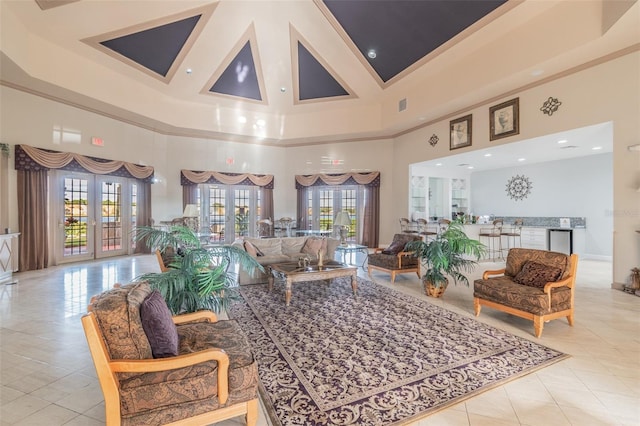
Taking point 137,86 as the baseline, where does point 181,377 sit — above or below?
below

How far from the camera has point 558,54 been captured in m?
4.87

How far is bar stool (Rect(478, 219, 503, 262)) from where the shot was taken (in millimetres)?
8102

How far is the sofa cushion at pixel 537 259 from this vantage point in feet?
11.7

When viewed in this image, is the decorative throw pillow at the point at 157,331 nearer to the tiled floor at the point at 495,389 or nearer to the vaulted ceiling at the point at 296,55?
the tiled floor at the point at 495,389

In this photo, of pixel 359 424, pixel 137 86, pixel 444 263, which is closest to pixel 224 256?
pixel 359 424

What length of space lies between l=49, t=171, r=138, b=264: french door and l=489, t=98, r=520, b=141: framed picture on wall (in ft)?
30.5

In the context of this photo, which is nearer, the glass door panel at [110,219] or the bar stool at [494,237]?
the glass door panel at [110,219]

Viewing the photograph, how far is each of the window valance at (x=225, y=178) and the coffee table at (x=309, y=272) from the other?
5.93 metres

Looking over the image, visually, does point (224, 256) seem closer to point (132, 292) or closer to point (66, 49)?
point (132, 292)

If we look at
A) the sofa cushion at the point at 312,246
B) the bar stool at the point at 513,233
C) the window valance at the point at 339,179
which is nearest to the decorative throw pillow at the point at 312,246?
the sofa cushion at the point at 312,246

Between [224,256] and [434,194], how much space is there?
8964 mm

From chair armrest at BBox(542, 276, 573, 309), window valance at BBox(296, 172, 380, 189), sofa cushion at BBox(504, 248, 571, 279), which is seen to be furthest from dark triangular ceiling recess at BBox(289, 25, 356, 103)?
chair armrest at BBox(542, 276, 573, 309)

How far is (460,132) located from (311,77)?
14.7 ft

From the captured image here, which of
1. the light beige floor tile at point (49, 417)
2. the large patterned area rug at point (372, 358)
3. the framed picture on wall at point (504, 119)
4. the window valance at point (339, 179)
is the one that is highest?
the framed picture on wall at point (504, 119)
